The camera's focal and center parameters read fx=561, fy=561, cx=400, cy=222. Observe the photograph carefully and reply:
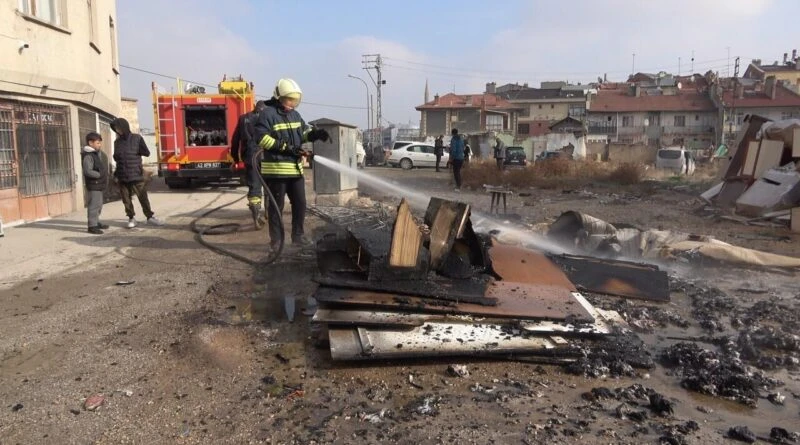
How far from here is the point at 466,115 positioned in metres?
65.8

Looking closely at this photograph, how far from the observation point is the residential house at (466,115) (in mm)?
65562

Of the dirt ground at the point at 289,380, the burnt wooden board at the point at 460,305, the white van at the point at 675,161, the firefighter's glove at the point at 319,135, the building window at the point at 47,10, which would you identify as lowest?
the dirt ground at the point at 289,380

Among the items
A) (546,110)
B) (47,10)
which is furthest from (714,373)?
(546,110)

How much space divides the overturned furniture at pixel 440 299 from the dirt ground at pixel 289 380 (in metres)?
0.13

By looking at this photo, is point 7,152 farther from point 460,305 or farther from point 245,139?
point 460,305

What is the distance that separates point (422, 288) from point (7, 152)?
8862mm

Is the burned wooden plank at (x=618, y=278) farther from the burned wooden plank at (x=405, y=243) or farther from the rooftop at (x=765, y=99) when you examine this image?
the rooftop at (x=765, y=99)

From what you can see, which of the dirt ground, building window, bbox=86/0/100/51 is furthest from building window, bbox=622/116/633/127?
the dirt ground

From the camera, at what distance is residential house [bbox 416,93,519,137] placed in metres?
65.6

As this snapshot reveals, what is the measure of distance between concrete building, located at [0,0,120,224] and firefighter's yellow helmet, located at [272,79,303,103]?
226 inches

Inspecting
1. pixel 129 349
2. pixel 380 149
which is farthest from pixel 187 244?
pixel 380 149

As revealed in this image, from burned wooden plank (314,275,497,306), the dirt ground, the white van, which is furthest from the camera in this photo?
the white van

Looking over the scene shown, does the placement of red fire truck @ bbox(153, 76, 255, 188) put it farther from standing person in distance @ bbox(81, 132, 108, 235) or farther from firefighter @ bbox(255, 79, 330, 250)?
firefighter @ bbox(255, 79, 330, 250)

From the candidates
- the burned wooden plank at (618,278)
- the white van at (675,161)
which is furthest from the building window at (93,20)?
the white van at (675,161)
